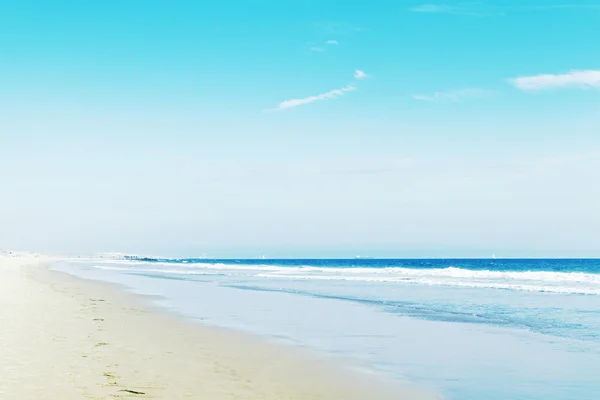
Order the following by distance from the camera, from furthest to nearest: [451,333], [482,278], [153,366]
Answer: [482,278], [451,333], [153,366]

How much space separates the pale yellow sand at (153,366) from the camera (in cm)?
781

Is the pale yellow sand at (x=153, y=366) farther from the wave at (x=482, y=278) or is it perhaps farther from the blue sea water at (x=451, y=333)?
the wave at (x=482, y=278)

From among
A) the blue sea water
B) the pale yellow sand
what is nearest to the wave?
the blue sea water

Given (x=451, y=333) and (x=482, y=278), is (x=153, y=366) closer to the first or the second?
(x=451, y=333)

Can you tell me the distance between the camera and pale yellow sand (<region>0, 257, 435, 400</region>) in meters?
7.81

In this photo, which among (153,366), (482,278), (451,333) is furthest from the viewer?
(482,278)

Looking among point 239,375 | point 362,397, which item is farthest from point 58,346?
point 362,397

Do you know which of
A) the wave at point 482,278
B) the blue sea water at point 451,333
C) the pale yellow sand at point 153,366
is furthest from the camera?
the wave at point 482,278

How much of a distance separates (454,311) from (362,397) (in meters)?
12.3

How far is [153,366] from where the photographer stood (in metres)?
9.51

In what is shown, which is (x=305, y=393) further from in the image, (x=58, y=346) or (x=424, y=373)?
(x=58, y=346)

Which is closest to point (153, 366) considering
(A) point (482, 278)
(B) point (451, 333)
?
(B) point (451, 333)

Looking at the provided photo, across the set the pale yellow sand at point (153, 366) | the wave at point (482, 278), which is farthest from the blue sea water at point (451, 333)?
the wave at point (482, 278)

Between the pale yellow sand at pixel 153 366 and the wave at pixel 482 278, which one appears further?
the wave at pixel 482 278
